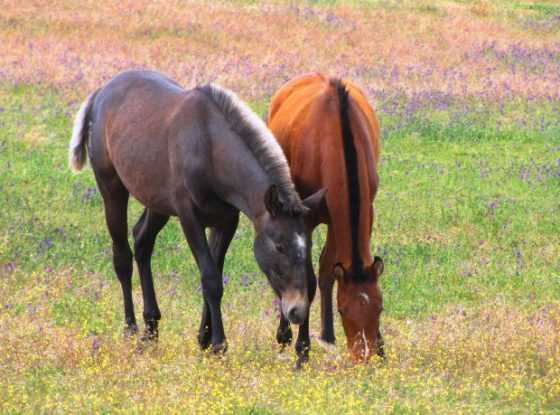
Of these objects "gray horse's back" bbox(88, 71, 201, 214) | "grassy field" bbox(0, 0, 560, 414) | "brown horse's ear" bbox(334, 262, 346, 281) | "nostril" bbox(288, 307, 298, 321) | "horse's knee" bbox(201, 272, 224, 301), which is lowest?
"grassy field" bbox(0, 0, 560, 414)

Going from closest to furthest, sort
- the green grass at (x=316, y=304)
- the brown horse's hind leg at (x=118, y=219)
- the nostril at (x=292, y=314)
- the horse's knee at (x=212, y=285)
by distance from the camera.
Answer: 1. the green grass at (x=316, y=304)
2. the nostril at (x=292, y=314)
3. the horse's knee at (x=212, y=285)
4. the brown horse's hind leg at (x=118, y=219)

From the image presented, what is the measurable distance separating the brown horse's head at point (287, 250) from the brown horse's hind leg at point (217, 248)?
122cm

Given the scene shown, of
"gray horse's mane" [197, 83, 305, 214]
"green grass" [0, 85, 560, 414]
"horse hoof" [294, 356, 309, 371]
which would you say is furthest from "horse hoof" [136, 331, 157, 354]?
"gray horse's mane" [197, 83, 305, 214]

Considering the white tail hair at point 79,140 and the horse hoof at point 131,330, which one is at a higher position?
the white tail hair at point 79,140

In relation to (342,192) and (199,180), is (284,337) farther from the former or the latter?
(199,180)

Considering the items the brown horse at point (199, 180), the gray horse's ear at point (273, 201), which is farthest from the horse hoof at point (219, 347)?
the gray horse's ear at point (273, 201)

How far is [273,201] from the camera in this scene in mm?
8820

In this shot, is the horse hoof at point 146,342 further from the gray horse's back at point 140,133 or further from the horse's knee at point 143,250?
the gray horse's back at point 140,133

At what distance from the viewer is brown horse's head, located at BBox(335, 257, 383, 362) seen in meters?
9.00

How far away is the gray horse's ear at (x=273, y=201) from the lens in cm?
877

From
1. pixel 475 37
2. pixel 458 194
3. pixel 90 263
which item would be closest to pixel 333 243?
pixel 90 263

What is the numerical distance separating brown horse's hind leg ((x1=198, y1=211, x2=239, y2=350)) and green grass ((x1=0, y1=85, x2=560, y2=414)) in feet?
0.44

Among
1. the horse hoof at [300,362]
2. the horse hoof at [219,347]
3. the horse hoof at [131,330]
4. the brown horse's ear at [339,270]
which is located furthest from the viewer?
the horse hoof at [131,330]

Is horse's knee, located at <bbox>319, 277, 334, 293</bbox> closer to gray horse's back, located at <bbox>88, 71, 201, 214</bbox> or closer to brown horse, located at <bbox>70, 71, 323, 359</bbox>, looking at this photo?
brown horse, located at <bbox>70, 71, 323, 359</bbox>
